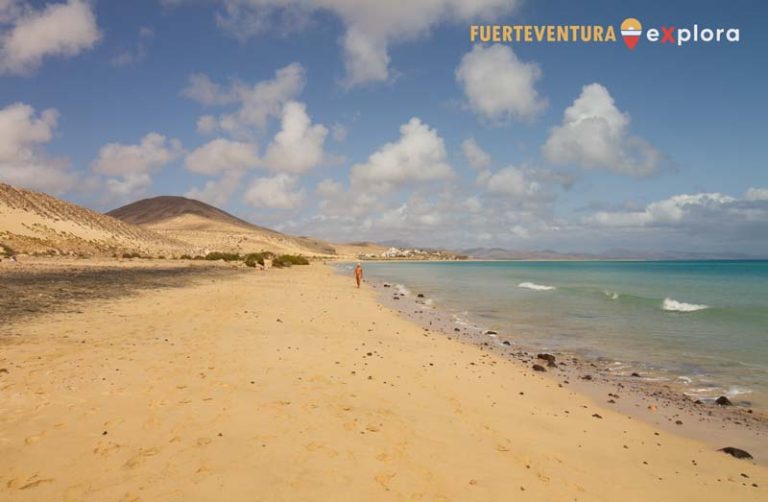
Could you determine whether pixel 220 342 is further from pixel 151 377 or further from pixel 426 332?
pixel 426 332

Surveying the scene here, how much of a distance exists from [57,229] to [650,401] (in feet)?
209

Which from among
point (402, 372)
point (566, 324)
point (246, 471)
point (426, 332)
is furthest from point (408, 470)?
point (566, 324)

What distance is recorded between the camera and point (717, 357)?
1379cm

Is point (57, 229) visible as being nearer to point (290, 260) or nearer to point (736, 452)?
point (290, 260)

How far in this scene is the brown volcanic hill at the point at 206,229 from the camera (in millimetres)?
112456

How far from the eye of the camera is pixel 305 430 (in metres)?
5.93

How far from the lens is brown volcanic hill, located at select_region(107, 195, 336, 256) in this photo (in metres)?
112

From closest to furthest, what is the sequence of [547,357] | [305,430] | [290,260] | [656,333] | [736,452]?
[305,430]
[736,452]
[547,357]
[656,333]
[290,260]

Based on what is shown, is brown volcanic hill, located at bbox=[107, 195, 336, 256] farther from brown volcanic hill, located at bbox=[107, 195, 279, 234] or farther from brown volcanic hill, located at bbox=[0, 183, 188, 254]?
brown volcanic hill, located at bbox=[0, 183, 188, 254]

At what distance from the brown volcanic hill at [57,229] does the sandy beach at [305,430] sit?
147 feet

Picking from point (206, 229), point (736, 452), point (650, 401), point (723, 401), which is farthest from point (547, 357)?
point (206, 229)

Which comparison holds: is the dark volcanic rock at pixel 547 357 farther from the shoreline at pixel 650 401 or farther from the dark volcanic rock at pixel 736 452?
the dark volcanic rock at pixel 736 452

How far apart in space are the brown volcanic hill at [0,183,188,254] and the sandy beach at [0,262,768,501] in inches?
1758

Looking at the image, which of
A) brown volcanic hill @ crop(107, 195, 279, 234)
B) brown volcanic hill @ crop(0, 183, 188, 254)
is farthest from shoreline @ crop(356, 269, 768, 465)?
brown volcanic hill @ crop(107, 195, 279, 234)
